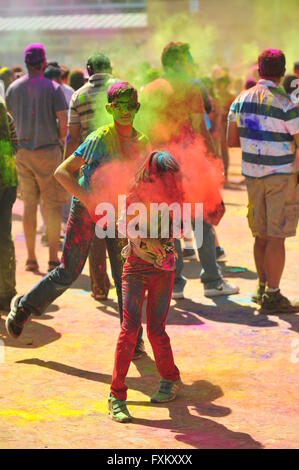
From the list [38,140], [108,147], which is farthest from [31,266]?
[108,147]

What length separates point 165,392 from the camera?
5.44 metres

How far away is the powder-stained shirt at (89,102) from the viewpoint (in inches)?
275

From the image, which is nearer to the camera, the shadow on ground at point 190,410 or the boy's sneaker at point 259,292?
the shadow on ground at point 190,410

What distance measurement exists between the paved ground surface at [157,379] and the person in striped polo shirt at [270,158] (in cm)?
47

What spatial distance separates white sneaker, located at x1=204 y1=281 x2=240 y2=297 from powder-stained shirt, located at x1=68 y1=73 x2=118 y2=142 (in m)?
1.69

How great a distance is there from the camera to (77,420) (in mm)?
5090

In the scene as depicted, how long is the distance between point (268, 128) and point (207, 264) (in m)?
1.37

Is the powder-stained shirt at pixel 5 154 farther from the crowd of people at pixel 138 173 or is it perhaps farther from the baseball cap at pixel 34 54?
the baseball cap at pixel 34 54

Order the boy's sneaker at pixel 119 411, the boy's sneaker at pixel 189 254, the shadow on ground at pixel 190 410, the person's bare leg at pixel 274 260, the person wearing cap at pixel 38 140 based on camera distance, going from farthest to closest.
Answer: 1. the boy's sneaker at pixel 189 254
2. the person wearing cap at pixel 38 140
3. the person's bare leg at pixel 274 260
4. the boy's sneaker at pixel 119 411
5. the shadow on ground at pixel 190 410

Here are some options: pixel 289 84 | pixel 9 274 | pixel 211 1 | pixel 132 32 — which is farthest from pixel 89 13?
pixel 9 274

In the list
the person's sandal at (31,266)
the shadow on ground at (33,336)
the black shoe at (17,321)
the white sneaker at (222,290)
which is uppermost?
the black shoe at (17,321)

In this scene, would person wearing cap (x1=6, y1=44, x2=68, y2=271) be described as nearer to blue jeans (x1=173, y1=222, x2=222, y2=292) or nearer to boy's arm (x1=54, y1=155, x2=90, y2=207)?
blue jeans (x1=173, y1=222, x2=222, y2=292)

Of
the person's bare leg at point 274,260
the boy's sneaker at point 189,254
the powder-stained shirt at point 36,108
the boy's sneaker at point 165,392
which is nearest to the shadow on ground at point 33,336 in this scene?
the boy's sneaker at point 165,392
